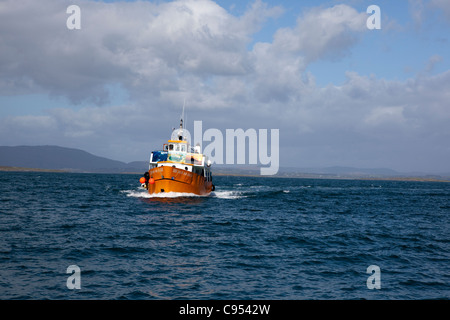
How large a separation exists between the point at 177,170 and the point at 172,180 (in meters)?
1.54

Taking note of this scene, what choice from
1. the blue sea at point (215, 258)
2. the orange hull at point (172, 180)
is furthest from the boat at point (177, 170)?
the blue sea at point (215, 258)

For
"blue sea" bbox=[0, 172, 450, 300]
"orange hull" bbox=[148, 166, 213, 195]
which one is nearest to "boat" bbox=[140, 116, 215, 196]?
"orange hull" bbox=[148, 166, 213, 195]

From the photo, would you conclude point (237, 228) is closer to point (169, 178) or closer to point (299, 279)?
point (299, 279)

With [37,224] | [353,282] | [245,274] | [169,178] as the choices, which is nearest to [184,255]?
[245,274]

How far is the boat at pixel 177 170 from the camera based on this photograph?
150ft

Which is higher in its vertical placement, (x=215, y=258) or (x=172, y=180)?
(x=172, y=180)

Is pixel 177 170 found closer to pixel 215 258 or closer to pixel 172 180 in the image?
pixel 172 180

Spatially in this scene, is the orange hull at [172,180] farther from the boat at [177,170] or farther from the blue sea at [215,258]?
the blue sea at [215,258]

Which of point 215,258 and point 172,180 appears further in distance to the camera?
point 172,180

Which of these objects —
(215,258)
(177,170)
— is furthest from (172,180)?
(215,258)

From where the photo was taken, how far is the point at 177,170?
45344 mm

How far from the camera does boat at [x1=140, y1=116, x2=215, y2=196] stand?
45656mm

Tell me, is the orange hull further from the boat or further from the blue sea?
the blue sea

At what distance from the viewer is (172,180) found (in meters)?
45.8
